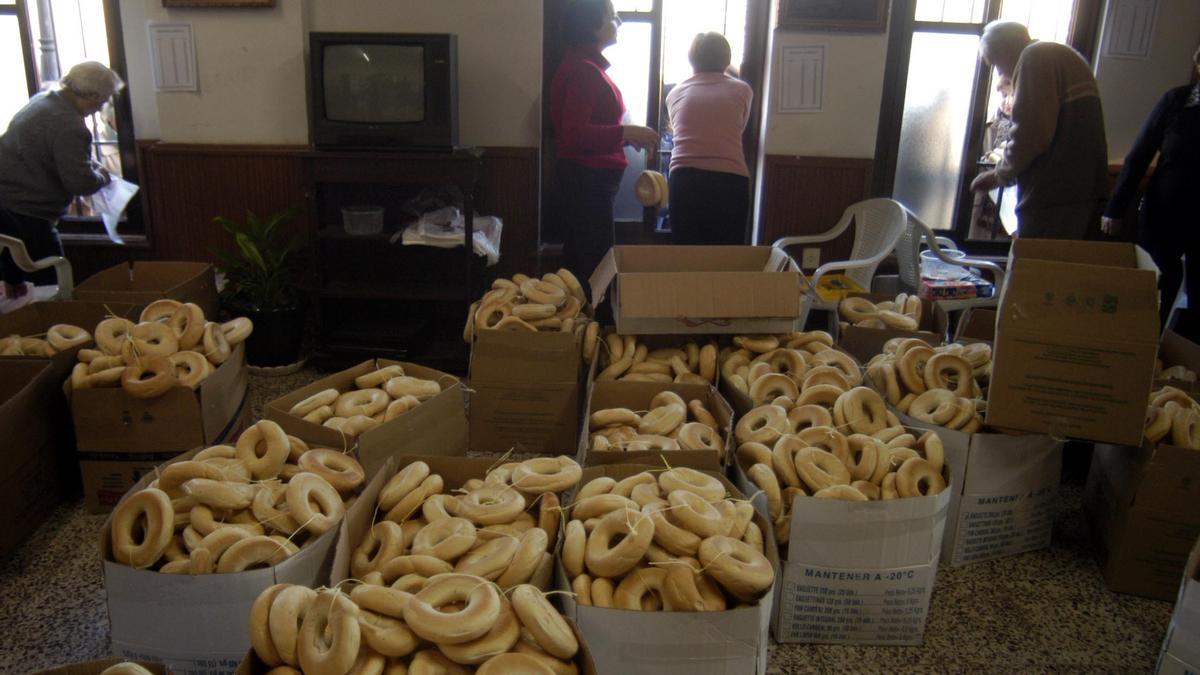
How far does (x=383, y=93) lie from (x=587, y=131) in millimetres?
Answer: 876

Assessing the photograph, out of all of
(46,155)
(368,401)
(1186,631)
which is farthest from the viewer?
(46,155)

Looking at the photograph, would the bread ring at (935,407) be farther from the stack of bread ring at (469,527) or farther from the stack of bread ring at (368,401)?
the stack of bread ring at (368,401)

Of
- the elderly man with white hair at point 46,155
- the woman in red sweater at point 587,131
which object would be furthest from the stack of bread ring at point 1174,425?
the elderly man with white hair at point 46,155

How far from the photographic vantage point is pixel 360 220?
373 cm

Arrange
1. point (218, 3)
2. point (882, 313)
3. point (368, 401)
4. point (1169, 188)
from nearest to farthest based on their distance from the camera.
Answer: point (368, 401)
point (882, 313)
point (1169, 188)
point (218, 3)

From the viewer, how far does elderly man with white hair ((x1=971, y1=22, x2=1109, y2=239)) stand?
3.20m

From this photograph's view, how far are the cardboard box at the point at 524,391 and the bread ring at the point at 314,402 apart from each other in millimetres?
593

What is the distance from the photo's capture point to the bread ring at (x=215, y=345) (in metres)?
2.56

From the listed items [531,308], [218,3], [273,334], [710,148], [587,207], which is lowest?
[273,334]

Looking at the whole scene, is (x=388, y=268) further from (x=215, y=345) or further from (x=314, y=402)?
(x=314, y=402)

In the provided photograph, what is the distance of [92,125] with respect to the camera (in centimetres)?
427

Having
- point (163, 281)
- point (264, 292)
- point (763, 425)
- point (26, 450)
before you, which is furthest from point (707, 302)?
point (163, 281)

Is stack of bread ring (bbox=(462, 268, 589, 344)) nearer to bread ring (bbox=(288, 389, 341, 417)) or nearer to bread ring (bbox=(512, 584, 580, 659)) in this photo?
bread ring (bbox=(288, 389, 341, 417))

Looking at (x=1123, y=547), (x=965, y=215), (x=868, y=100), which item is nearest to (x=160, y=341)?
(x=1123, y=547)
